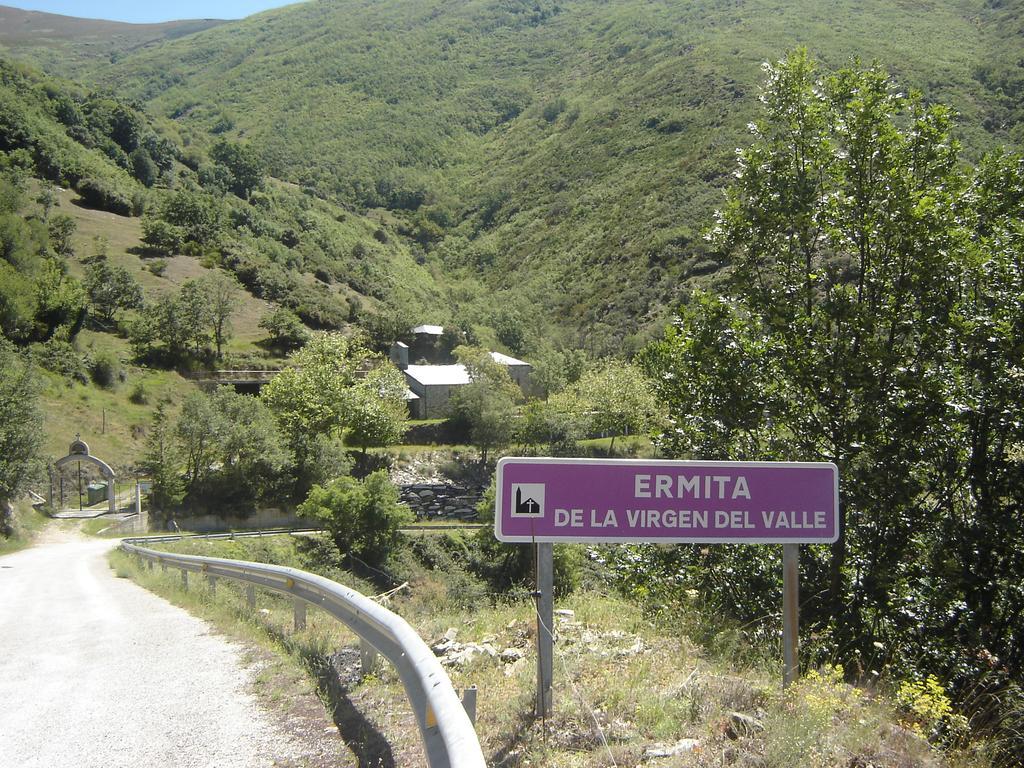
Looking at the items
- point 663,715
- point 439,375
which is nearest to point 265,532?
point 439,375

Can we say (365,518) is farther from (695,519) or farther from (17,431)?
(695,519)

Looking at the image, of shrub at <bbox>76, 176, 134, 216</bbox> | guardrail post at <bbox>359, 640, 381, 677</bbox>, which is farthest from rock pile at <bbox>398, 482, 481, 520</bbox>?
shrub at <bbox>76, 176, 134, 216</bbox>

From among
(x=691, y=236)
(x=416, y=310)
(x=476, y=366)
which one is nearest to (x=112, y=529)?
(x=476, y=366)

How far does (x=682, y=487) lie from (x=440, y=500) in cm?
4531

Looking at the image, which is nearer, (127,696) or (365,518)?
(127,696)

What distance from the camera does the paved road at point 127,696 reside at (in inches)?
145

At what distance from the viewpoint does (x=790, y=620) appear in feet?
13.9

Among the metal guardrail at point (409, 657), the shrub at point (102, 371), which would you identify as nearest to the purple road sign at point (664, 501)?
the metal guardrail at point (409, 657)

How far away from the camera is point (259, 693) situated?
15.2 feet

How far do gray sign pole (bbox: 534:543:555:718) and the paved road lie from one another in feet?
3.83

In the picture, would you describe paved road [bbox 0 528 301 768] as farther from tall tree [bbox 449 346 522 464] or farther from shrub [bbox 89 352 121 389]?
shrub [bbox 89 352 121 389]

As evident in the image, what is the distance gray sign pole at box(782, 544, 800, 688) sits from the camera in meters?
4.09

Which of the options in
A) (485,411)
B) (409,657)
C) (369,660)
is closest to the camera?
Result: (409,657)

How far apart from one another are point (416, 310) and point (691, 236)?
117ft
